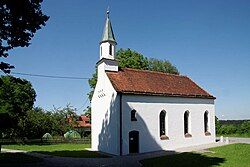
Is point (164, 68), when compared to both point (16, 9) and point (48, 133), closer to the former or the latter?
point (48, 133)

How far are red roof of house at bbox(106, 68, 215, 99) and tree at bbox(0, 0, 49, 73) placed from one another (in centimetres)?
1483

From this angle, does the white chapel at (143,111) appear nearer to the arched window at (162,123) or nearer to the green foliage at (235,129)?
the arched window at (162,123)

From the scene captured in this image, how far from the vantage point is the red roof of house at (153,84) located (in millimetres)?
31453

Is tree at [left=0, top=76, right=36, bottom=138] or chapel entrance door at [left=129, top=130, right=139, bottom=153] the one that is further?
tree at [left=0, top=76, right=36, bottom=138]

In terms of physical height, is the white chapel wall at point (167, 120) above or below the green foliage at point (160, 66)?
below

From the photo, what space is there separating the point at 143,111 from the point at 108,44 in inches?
337

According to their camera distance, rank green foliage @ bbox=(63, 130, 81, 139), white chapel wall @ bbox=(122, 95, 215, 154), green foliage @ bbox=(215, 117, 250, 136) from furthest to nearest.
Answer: green foliage @ bbox=(215, 117, 250, 136) < green foliage @ bbox=(63, 130, 81, 139) < white chapel wall @ bbox=(122, 95, 215, 154)

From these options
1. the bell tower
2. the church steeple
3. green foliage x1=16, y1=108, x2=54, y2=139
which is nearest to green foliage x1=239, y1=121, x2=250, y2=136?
the bell tower

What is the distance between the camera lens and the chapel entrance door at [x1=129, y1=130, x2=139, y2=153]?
29.9 meters

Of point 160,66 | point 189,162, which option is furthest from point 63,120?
point 189,162

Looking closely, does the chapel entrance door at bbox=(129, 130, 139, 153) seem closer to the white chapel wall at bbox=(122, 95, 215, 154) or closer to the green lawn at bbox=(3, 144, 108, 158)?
the white chapel wall at bbox=(122, 95, 215, 154)

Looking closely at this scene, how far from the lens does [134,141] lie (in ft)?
98.9

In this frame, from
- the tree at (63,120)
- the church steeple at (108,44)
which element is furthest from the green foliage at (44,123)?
the church steeple at (108,44)

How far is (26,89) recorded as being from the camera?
67625mm
